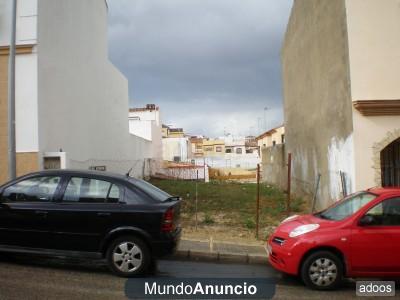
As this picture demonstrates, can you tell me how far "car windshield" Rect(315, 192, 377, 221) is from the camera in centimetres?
736

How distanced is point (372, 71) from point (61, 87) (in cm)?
944

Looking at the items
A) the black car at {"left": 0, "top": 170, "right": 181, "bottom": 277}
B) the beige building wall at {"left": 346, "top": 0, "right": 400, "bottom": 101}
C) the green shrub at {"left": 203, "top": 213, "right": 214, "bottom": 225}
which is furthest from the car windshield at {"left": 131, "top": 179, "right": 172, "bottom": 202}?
the beige building wall at {"left": 346, "top": 0, "right": 400, "bottom": 101}

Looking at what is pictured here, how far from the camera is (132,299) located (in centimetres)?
608

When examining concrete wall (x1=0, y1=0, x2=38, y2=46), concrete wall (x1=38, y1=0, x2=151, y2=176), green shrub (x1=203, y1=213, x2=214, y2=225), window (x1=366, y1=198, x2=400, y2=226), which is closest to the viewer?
window (x1=366, y1=198, x2=400, y2=226)

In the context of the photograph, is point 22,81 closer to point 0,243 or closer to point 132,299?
point 0,243

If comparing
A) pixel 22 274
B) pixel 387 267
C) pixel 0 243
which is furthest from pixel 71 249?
pixel 387 267

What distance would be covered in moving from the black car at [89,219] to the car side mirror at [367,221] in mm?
2904

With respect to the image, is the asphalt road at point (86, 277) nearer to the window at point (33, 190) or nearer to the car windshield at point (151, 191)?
the window at point (33, 190)

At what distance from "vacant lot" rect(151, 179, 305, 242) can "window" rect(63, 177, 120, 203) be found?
3.97 metres

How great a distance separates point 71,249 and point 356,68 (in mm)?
8163

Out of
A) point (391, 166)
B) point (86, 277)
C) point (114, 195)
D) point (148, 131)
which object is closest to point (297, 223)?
point (114, 195)

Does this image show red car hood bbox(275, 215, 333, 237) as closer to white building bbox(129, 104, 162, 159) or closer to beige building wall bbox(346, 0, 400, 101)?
beige building wall bbox(346, 0, 400, 101)

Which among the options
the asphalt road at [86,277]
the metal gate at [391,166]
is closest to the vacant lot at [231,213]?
the asphalt road at [86,277]

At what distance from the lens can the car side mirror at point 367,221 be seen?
6934 mm
